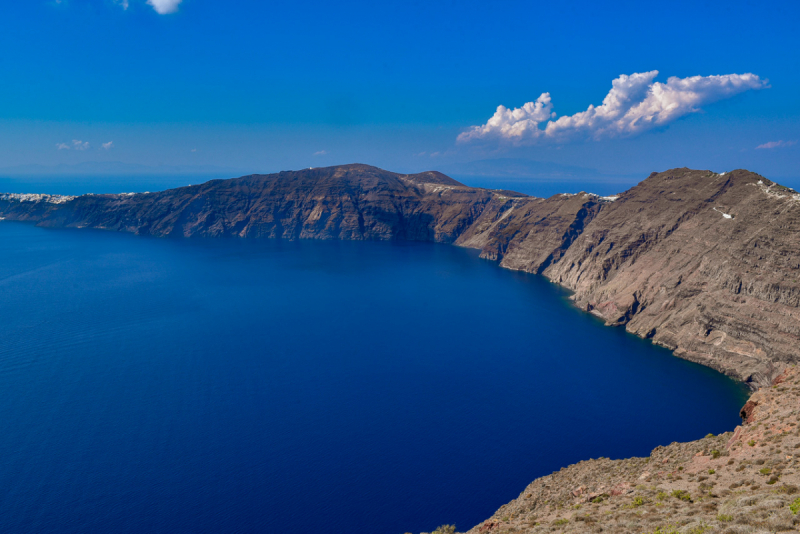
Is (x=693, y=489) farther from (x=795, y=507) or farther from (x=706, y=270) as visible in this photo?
(x=706, y=270)

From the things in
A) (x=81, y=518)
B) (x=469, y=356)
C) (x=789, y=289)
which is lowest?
(x=81, y=518)

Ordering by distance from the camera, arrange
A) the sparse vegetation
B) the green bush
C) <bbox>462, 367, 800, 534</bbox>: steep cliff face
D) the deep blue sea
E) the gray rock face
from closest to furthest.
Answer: the sparse vegetation → <bbox>462, 367, 800, 534</bbox>: steep cliff face → the green bush → the deep blue sea → the gray rock face

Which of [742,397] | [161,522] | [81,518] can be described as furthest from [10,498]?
[742,397]

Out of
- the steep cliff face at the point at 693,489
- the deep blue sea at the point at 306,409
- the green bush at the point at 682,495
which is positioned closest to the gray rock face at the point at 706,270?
the deep blue sea at the point at 306,409

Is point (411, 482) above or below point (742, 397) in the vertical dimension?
below

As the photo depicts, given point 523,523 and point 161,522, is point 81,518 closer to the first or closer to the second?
point 161,522

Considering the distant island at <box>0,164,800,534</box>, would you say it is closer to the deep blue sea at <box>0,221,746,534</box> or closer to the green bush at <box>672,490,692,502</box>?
the green bush at <box>672,490,692,502</box>

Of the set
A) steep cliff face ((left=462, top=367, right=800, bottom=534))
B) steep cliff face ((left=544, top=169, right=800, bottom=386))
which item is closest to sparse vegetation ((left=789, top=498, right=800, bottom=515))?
steep cliff face ((left=462, top=367, right=800, bottom=534))

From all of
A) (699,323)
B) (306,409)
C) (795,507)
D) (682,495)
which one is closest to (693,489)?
(682,495)
